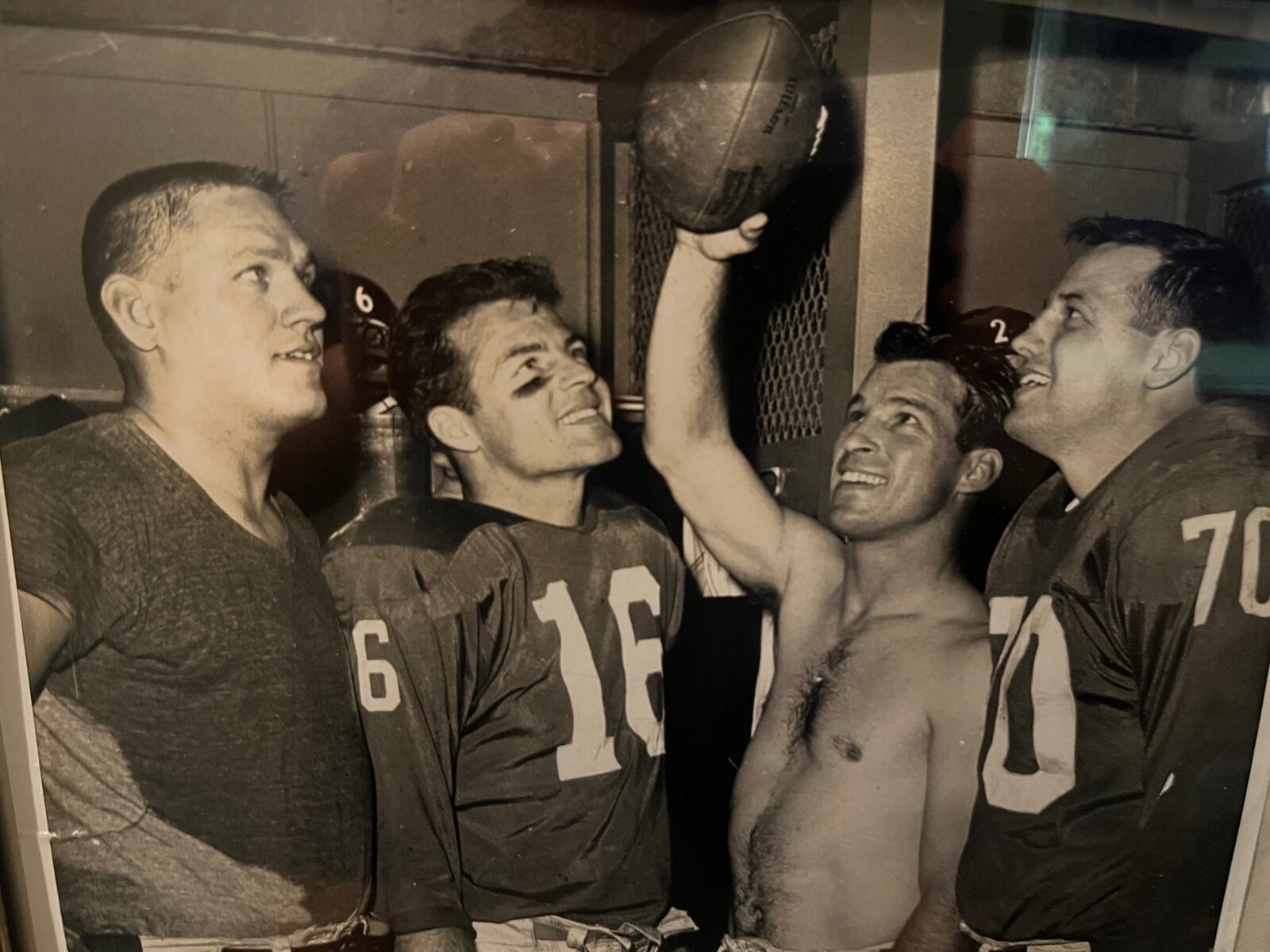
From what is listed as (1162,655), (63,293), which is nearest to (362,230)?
(63,293)

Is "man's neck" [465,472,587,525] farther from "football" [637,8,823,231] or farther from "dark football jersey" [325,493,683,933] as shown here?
"football" [637,8,823,231]

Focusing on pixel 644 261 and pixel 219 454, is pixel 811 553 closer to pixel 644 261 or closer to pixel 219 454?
pixel 644 261

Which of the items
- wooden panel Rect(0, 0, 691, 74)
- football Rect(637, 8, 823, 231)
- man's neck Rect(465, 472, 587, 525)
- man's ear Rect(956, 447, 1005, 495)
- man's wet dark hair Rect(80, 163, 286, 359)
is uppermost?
wooden panel Rect(0, 0, 691, 74)

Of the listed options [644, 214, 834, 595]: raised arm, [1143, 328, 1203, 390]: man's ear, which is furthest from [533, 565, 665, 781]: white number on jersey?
[1143, 328, 1203, 390]: man's ear

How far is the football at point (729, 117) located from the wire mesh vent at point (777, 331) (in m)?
0.04

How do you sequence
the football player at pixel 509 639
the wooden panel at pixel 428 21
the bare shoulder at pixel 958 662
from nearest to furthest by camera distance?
the wooden panel at pixel 428 21 → the football player at pixel 509 639 → the bare shoulder at pixel 958 662

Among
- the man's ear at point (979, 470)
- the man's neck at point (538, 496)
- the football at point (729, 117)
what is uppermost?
the football at point (729, 117)

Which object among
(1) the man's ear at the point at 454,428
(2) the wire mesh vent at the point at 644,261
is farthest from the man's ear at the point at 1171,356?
(1) the man's ear at the point at 454,428

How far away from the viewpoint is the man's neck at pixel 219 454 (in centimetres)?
103

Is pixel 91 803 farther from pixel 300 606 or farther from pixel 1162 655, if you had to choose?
pixel 1162 655

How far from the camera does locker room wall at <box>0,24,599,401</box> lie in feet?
3.14

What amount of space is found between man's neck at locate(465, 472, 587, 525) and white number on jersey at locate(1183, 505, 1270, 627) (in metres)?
0.87

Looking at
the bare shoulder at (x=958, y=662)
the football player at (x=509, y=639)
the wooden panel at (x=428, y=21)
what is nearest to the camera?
the wooden panel at (x=428, y=21)

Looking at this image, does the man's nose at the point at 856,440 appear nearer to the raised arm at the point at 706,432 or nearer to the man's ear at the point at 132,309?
the raised arm at the point at 706,432
